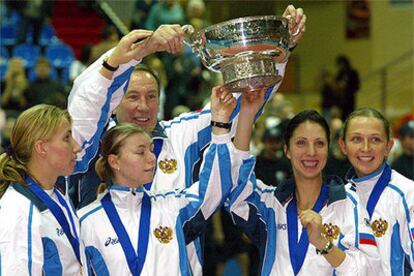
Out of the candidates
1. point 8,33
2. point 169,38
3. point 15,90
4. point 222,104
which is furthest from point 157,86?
point 8,33

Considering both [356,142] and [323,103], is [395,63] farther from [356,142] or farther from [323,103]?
[356,142]

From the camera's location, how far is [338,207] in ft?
12.5

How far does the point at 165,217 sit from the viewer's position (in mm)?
3703

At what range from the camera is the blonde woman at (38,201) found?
328 cm

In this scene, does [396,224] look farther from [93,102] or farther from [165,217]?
[93,102]

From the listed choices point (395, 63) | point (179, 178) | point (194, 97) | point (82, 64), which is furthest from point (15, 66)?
point (395, 63)

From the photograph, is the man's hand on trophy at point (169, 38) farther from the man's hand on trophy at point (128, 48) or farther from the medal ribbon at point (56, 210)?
the medal ribbon at point (56, 210)

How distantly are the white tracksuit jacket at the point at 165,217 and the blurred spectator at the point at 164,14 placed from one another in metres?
→ 7.16

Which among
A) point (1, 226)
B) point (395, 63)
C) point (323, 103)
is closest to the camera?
point (1, 226)

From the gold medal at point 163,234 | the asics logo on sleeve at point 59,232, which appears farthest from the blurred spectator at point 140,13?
the asics logo on sleeve at point 59,232

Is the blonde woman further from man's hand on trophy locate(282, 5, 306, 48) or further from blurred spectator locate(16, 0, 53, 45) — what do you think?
blurred spectator locate(16, 0, 53, 45)

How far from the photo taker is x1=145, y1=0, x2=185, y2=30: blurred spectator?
10750mm

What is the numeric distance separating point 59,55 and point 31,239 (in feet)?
31.5

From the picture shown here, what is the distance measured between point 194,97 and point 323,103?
3873 mm
